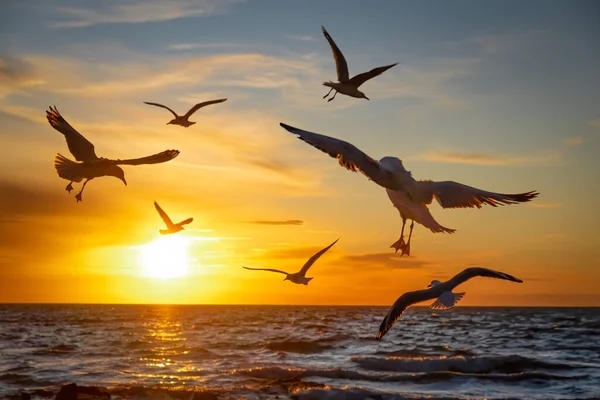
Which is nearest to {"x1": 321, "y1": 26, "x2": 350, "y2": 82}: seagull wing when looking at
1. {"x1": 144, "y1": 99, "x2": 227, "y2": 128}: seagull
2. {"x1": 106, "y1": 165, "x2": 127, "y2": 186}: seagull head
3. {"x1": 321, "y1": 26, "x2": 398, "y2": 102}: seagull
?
{"x1": 321, "y1": 26, "x2": 398, "y2": 102}: seagull

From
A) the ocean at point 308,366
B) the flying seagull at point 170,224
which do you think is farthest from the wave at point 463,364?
the flying seagull at point 170,224

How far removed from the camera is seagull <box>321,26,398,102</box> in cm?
1224

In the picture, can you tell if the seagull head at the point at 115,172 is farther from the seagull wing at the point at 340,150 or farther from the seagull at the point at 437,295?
the seagull at the point at 437,295

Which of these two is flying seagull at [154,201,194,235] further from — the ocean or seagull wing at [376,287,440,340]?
the ocean

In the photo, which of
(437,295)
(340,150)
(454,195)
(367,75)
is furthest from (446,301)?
(367,75)

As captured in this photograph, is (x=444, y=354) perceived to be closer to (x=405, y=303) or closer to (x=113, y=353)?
(x=113, y=353)

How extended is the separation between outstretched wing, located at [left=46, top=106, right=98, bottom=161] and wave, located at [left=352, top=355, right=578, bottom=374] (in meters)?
17.6

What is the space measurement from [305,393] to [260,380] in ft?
10.1

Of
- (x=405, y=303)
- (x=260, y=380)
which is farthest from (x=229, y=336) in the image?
(x=405, y=303)

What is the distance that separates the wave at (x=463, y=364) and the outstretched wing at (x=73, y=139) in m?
17.6

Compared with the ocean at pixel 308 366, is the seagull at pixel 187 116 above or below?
above

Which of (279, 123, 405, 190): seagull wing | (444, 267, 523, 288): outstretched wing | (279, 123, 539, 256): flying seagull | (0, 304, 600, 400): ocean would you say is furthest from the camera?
(0, 304, 600, 400): ocean

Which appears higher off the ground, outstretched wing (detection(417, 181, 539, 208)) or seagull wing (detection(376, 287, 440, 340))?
outstretched wing (detection(417, 181, 539, 208))

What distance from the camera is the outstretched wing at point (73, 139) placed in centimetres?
1161
